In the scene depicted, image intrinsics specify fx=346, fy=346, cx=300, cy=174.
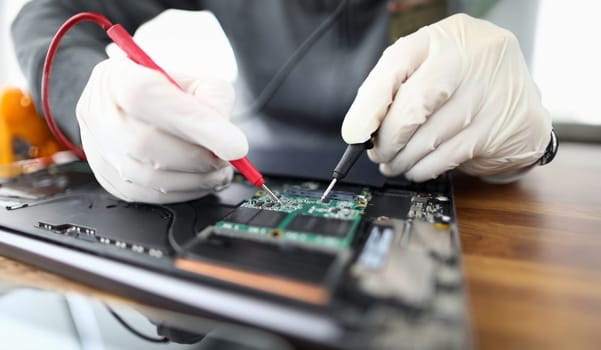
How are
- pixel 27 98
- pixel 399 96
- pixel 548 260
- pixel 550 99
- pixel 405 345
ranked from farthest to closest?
1. pixel 550 99
2. pixel 27 98
3. pixel 399 96
4. pixel 548 260
5. pixel 405 345

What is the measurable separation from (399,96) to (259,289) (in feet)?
1.15

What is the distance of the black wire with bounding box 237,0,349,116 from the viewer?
867mm

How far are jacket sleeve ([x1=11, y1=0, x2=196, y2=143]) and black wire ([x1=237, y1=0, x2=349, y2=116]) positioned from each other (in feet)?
1.26

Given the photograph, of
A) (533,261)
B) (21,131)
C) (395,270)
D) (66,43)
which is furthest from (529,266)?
(21,131)

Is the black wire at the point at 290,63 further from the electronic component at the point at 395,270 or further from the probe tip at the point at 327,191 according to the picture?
the electronic component at the point at 395,270

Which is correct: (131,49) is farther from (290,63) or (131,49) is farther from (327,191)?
(290,63)

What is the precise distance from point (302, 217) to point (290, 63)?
64cm

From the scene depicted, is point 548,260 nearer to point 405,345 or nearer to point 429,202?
point 429,202

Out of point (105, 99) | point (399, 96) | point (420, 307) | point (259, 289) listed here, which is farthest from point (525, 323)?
Answer: point (105, 99)

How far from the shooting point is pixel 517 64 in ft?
1.75

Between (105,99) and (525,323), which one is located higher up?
(105,99)

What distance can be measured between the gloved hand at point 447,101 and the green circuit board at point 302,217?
0.34 ft

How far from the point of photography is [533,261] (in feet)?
1.22

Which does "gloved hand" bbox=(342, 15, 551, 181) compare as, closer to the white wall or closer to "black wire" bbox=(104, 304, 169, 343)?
"black wire" bbox=(104, 304, 169, 343)
